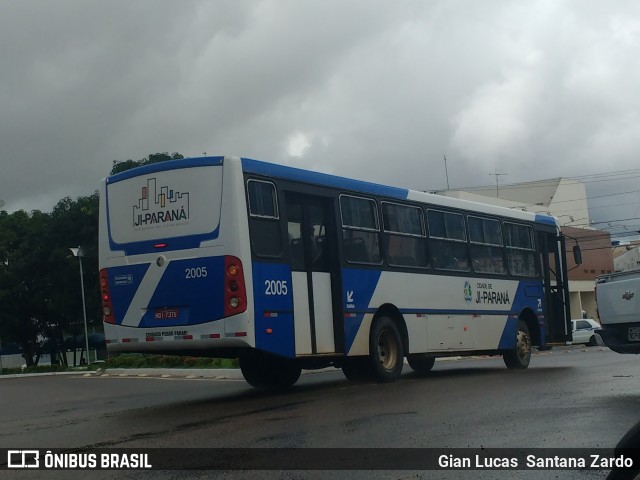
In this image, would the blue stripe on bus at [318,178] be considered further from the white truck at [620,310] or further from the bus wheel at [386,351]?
the white truck at [620,310]

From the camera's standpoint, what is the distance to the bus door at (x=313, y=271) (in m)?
12.7

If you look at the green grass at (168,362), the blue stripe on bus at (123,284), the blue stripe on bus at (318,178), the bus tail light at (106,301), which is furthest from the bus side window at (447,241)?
the green grass at (168,362)

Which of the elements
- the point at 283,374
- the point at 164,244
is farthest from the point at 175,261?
the point at 283,374

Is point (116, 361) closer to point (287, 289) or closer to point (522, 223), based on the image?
point (522, 223)

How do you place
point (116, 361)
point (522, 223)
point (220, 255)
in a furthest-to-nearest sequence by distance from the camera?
point (116, 361) → point (522, 223) → point (220, 255)

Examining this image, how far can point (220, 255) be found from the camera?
38.0 ft

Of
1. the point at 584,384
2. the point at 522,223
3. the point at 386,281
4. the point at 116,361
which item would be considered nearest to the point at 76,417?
the point at 386,281

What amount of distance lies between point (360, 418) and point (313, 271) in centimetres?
385

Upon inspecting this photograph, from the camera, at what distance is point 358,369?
1468 cm

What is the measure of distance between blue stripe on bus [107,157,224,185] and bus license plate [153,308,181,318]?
2.01 meters

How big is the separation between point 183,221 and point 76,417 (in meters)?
3.12

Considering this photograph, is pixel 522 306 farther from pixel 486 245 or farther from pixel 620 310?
pixel 620 310

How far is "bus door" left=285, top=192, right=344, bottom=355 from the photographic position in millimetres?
12703

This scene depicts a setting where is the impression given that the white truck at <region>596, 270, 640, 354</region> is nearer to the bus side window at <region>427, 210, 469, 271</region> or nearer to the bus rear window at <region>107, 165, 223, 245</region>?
the bus side window at <region>427, 210, 469, 271</region>
